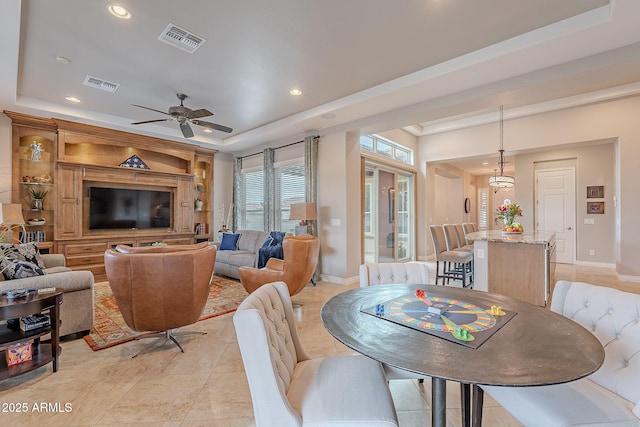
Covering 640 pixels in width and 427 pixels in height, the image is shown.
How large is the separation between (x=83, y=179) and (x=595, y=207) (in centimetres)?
1063

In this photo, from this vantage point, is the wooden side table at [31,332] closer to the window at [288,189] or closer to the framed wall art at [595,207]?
the window at [288,189]

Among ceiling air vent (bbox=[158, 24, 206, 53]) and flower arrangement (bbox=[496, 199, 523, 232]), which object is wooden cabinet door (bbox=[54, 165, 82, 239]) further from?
flower arrangement (bbox=[496, 199, 523, 232])

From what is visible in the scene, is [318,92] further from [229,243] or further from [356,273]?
[229,243]

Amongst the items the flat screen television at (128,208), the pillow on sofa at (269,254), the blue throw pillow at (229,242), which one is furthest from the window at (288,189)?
the flat screen television at (128,208)

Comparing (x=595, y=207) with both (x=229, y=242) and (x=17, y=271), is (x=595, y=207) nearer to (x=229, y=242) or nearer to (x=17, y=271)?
(x=229, y=242)

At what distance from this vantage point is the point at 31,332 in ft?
7.53

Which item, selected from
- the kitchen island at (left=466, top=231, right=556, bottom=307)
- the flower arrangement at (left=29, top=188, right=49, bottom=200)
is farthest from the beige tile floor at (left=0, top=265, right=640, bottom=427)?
the flower arrangement at (left=29, top=188, right=49, bottom=200)

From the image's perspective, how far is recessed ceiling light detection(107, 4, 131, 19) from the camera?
2.46 m

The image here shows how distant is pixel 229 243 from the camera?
608 cm

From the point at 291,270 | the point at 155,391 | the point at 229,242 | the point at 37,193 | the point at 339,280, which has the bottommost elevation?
the point at 155,391

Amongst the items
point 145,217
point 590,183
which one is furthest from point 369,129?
point 590,183

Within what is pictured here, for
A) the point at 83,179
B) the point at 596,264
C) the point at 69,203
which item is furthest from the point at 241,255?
the point at 596,264

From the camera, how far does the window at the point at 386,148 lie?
5900 mm

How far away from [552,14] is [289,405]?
3.60 m
